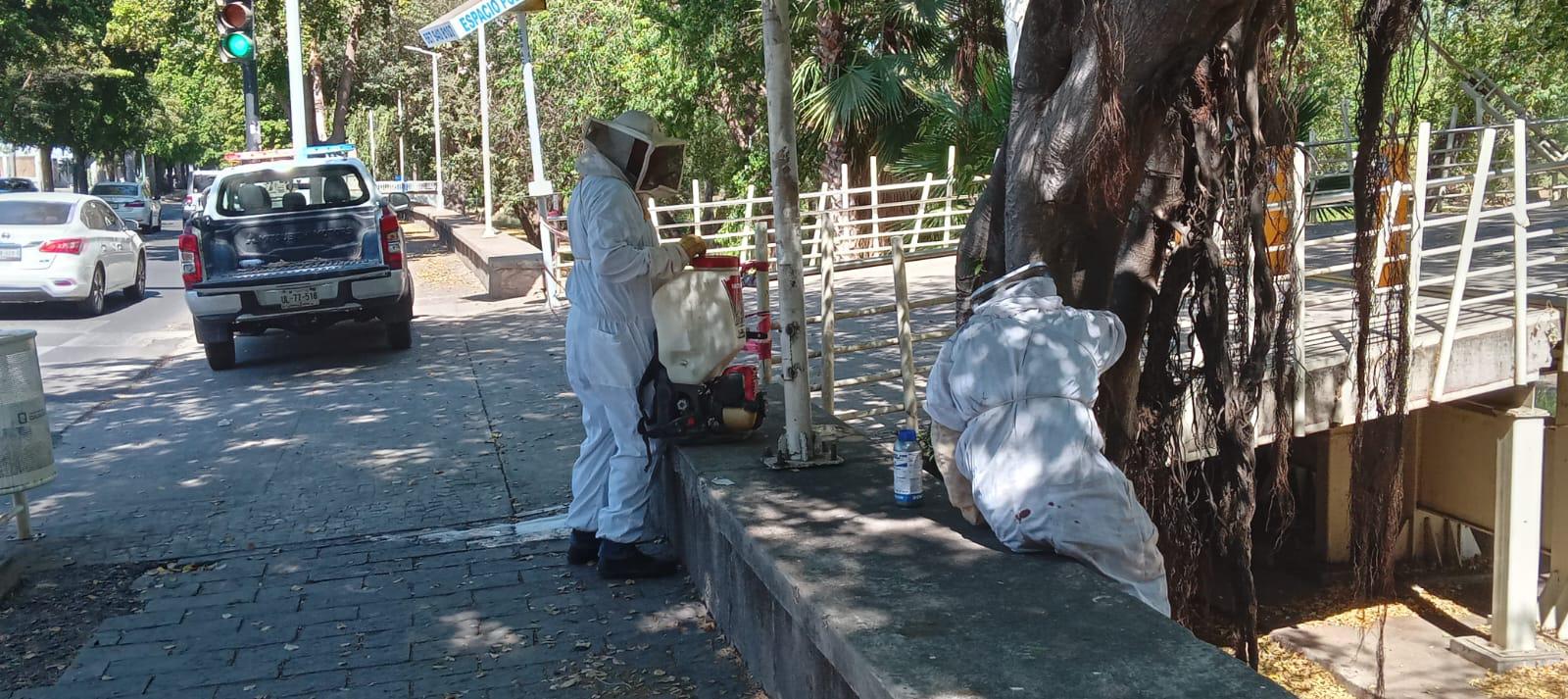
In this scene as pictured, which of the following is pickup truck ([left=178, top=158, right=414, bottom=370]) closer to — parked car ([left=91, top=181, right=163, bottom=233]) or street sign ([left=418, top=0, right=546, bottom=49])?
street sign ([left=418, top=0, right=546, bottom=49])

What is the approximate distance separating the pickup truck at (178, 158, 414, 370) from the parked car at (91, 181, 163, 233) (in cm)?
2827

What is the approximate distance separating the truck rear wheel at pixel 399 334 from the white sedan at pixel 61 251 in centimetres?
611

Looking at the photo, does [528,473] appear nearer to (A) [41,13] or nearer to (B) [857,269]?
(B) [857,269]

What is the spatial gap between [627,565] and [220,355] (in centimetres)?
767

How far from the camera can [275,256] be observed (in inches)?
464

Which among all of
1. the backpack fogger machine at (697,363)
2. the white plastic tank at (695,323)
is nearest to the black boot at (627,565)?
the backpack fogger machine at (697,363)

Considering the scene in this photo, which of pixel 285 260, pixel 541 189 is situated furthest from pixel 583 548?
pixel 541 189

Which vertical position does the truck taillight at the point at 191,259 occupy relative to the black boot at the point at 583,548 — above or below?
above

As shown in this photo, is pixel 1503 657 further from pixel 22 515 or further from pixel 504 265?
pixel 504 265

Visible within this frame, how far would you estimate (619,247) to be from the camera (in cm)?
516

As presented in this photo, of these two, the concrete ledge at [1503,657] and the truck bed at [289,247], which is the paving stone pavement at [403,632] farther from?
the concrete ledge at [1503,657]

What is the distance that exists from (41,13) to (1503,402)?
101ft

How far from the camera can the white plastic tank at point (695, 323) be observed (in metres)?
5.31

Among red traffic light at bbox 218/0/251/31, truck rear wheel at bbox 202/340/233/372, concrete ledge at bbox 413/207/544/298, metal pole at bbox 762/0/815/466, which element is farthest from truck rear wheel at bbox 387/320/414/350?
metal pole at bbox 762/0/815/466
